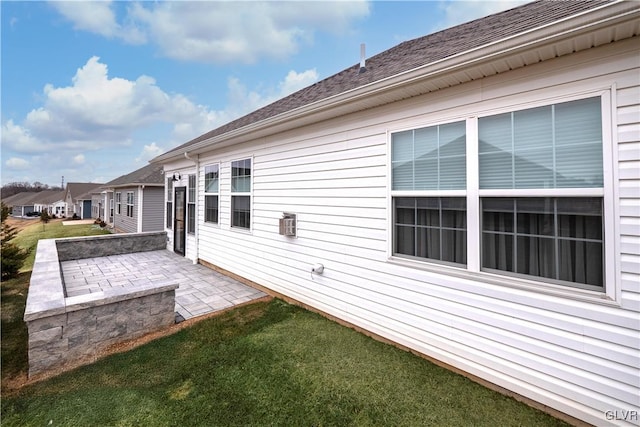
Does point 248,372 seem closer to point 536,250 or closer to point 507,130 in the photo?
point 536,250

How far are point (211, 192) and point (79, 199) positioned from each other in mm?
34309

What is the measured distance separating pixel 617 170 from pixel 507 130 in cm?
81

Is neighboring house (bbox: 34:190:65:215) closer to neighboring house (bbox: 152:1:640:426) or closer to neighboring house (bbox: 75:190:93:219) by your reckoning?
neighboring house (bbox: 75:190:93:219)

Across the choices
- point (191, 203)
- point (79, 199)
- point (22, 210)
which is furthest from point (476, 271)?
point (22, 210)

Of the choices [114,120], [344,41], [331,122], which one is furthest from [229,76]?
[114,120]

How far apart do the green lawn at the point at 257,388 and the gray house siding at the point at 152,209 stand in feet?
34.5

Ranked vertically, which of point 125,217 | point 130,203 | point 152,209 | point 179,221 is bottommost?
point 179,221

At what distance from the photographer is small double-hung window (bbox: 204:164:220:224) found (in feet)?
22.3

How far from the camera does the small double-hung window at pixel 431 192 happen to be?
276 cm

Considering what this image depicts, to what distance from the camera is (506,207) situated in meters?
2.50

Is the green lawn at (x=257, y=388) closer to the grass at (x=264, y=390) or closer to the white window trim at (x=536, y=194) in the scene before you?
the grass at (x=264, y=390)

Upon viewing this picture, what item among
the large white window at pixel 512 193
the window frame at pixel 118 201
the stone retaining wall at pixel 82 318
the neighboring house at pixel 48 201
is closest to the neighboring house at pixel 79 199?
the neighboring house at pixel 48 201

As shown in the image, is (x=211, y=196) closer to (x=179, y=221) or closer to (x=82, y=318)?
(x=179, y=221)

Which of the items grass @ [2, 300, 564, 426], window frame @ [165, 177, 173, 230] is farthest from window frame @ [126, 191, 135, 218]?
Result: grass @ [2, 300, 564, 426]
